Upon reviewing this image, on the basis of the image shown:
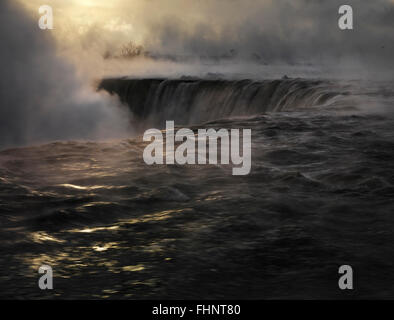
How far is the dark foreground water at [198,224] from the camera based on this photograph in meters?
3.15

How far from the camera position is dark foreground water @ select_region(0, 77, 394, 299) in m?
3.15

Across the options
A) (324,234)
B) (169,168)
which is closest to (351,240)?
(324,234)

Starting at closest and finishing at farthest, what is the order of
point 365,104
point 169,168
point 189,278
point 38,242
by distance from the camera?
point 189,278, point 38,242, point 169,168, point 365,104

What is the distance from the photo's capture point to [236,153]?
6.78 m

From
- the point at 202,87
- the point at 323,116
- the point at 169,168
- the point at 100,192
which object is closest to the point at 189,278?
the point at 100,192

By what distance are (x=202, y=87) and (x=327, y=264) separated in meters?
16.7

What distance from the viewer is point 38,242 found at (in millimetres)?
3750

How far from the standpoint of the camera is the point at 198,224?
412cm

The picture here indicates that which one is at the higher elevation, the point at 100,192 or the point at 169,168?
the point at 169,168

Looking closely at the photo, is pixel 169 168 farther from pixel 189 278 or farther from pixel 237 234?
pixel 189 278

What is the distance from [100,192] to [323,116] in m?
5.83

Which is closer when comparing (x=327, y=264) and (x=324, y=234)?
(x=327, y=264)
